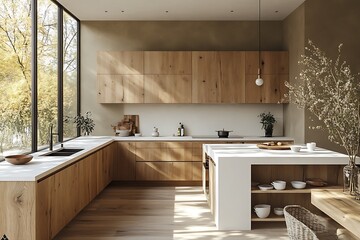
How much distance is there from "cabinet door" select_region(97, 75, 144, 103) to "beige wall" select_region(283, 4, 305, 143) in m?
2.66

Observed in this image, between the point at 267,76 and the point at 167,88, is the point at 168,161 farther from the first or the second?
the point at 267,76

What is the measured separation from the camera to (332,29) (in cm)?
637

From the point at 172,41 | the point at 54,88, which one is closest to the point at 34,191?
the point at 54,88

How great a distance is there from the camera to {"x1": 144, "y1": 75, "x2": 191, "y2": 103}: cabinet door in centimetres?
726

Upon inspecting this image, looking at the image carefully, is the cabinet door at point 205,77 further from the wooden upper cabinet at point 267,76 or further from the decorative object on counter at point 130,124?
the decorative object on counter at point 130,124

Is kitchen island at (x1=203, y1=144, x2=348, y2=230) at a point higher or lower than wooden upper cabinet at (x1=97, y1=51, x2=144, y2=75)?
lower

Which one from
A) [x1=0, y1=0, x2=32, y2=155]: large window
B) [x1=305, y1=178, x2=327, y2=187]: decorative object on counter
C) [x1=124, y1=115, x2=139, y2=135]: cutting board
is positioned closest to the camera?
[x1=0, y1=0, x2=32, y2=155]: large window

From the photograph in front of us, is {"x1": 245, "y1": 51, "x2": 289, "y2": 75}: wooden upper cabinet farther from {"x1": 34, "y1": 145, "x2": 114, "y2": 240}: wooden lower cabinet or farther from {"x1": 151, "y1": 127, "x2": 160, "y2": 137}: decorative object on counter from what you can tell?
{"x1": 34, "y1": 145, "x2": 114, "y2": 240}: wooden lower cabinet

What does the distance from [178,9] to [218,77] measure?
54.7 inches

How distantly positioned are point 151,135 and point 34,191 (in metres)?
4.38

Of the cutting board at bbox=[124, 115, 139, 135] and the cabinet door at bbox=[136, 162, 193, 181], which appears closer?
the cabinet door at bbox=[136, 162, 193, 181]

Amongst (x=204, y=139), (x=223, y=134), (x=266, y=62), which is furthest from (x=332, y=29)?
(x=204, y=139)

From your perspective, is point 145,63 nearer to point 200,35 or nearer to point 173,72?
point 173,72

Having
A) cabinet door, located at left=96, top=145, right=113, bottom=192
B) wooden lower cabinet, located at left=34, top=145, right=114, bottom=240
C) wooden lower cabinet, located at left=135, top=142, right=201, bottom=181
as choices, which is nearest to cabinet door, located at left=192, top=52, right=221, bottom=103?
wooden lower cabinet, located at left=135, top=142, right=201, bottom=181
